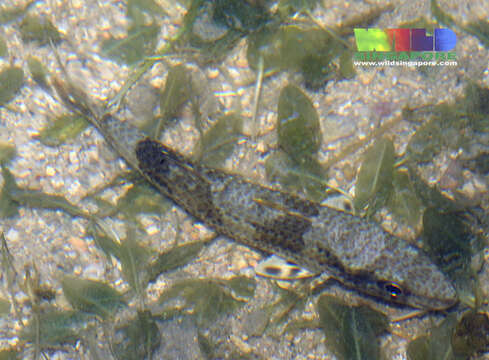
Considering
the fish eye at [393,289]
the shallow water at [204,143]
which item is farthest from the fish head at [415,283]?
→ the shallow water at [204,143]

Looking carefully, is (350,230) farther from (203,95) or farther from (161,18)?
(161,18)

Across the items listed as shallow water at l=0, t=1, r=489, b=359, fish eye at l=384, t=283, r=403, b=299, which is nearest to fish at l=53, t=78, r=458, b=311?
fish eye at l=384, t=283, r=403, b=299

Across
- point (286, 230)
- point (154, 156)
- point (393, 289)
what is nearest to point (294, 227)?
point (286, 230)

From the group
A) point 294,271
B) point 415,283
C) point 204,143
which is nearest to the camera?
point 415,283

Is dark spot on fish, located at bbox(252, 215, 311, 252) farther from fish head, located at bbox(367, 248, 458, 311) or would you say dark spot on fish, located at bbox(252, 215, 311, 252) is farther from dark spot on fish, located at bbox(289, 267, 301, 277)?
fish head, located at bbox(367, 248, 458, 311)

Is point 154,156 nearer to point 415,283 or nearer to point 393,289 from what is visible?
point 393,289

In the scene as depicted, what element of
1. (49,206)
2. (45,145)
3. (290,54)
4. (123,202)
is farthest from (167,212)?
(290,54)

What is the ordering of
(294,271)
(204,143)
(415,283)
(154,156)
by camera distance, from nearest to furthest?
(415,283) < (294,271) < (154,156) < (204,143)
